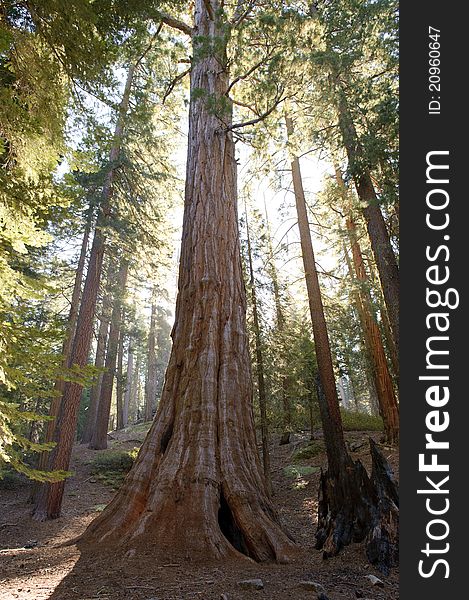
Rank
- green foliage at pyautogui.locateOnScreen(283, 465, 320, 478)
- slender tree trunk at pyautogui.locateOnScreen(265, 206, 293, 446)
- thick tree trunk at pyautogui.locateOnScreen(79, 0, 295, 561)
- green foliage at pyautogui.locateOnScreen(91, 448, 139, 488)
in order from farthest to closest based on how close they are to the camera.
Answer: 1. green foliage at pyautogui.locateOnScreen(91, 448, 139, 488)
2. slender tree trunk at pyautogui.locateOnScreen(265, 206, 293, 446)
3. green foliage at pyautogui.locateOnScreen(283, 465, 320, 478)
4. thick tree trunk at pyautogui.locateOnScreen(79, 0, 295, 561)

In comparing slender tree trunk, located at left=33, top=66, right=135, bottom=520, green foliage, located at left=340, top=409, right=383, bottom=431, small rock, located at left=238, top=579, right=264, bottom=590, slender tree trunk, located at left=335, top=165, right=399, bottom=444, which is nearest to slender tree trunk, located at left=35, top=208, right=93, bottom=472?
slender tree trunk, located at left=33, top=66, right=135, bottom=520

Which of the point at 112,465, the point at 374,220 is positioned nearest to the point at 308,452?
the point at 112,465

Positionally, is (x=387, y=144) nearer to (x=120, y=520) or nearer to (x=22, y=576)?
(x=120, y=520)

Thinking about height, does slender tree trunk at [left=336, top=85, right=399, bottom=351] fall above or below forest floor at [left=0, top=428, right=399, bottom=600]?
above

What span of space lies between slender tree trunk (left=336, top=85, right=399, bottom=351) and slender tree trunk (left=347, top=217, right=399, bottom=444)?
87cm

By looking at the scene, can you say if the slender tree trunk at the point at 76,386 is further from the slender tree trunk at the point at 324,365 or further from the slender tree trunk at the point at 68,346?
the slender tree trunk at the point at 324,365

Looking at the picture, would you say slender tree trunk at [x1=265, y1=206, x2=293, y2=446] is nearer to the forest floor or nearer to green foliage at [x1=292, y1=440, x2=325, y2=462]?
green foliage at [x1=292, y1=440, x2=325, y2=462]

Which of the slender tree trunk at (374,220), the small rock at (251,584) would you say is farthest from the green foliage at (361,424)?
the small rock at (251,584)

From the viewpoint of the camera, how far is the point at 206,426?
4020mm

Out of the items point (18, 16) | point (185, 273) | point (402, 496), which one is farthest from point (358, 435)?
point (18, 16)

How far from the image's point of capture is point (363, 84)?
8.07 m

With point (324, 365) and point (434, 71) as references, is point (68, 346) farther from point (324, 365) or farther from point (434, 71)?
point (434, 71)

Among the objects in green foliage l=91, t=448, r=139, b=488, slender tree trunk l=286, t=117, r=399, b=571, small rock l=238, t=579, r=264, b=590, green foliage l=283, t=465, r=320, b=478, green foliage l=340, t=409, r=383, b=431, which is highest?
green foliage l=340, t=409, r=383, b=431

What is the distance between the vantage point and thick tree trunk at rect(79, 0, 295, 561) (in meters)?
3.39
